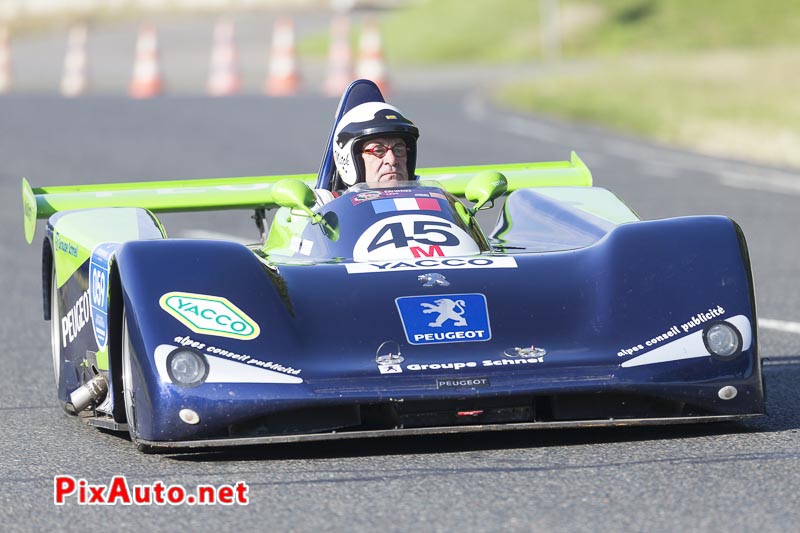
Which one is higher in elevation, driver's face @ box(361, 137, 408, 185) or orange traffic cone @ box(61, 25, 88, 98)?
orange traffic cone @ box(61, 25, 88, 98)

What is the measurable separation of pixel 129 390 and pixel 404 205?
1.46m

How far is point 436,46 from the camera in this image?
114ft

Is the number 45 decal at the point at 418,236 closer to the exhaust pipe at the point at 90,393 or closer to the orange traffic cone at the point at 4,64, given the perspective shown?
the exhaust pipe at the point at 90,393

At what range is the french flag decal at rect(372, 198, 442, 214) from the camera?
22.4ft

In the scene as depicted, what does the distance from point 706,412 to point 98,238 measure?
2.49m

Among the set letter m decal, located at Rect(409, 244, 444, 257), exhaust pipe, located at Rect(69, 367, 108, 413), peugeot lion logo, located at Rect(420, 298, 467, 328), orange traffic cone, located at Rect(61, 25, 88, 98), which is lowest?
exhaust pipe, located at Rect(69, 367, 108, 413)

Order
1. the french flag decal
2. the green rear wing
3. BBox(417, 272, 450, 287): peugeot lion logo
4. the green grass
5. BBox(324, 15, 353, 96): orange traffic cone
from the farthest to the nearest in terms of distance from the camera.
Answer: BBox(324, 15, 353, 96): orange traffic cone < the green grass < the green rear wing < the french flag decal < BBox(417, 272, 450, 287): peugeot lion logo

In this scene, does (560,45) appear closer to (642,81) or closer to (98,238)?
(642,81)

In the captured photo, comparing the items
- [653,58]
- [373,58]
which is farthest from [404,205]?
[653,58]

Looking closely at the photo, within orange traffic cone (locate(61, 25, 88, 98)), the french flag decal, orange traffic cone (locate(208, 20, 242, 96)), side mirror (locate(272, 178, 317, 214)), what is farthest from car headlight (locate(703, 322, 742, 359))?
orange traffic cone (locate(61, 25, 88, 98))

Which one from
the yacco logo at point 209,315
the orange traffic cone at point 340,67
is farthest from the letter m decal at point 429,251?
the orange traffic cone at point 340,67
